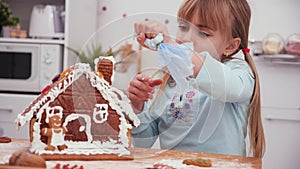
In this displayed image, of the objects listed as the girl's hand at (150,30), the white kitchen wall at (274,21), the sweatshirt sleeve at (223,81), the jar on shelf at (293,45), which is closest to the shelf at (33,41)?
the white kitchen wall at (274,21)

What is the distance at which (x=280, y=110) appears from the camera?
321 cm

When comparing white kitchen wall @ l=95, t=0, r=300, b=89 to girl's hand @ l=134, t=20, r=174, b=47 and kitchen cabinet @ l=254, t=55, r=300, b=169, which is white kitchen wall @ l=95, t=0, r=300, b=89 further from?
girl's hand @ l=134, t=20, r=174, b=47

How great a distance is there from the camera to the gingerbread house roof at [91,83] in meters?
1.01

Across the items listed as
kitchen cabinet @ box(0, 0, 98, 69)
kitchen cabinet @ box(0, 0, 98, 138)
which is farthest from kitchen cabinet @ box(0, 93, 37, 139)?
kitchen cabinet @ box(0, 0, 98, 69)

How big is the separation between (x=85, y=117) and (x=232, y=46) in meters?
0.41

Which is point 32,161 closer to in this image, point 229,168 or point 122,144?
point 122,144

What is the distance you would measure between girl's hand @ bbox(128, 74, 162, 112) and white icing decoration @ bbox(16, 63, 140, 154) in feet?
0.05

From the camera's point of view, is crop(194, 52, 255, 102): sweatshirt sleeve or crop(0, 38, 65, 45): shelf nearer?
crop(194, 52, 255, 102): sweatshirt sleeve

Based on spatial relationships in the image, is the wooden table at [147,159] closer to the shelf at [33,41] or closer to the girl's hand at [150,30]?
the girl's hand at [150,30]

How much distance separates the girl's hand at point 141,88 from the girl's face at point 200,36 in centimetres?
10

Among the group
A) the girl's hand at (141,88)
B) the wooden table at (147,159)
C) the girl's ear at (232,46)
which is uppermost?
the girl's ear at (232,46)

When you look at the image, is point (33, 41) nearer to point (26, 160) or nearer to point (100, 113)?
point (100, 113)

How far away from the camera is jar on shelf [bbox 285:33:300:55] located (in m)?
3.12

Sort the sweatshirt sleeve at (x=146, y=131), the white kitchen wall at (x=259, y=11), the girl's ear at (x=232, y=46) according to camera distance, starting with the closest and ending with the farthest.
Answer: the sweatshirt sleeve at (x=146, y=131) < the girl's ear at (x=232, y=46) < the white kitchen wall at (x=259, y=11)
